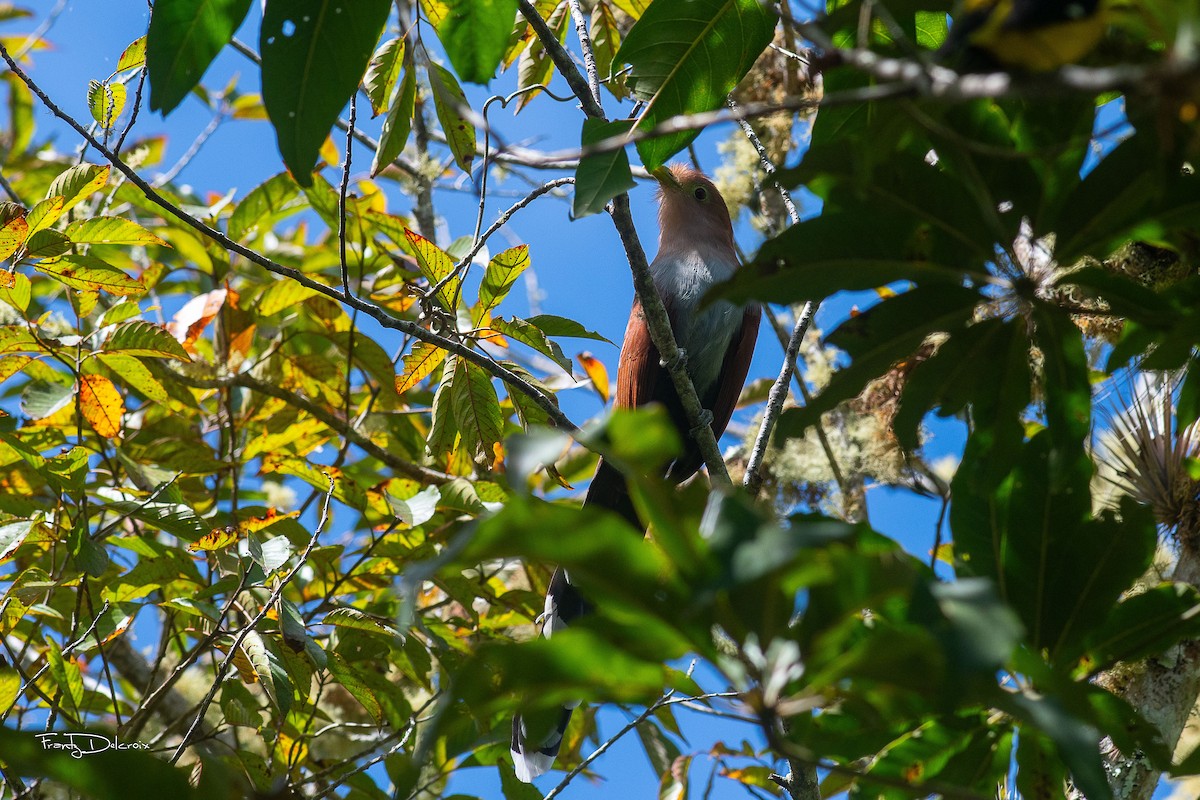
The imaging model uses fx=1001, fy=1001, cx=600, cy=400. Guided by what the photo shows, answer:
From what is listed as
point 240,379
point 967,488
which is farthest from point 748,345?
point 967,488

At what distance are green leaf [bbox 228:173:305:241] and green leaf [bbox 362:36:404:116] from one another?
34.4 inches

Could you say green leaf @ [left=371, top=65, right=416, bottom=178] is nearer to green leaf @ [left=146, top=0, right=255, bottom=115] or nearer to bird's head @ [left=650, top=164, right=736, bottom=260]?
green leaf @ [left=146, top=0, right=255, bottom=115]

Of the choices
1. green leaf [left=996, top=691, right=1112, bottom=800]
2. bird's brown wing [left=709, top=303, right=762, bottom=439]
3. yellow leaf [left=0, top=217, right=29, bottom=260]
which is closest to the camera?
green leaf [left=996, top=691, right=1112, bottom=800]

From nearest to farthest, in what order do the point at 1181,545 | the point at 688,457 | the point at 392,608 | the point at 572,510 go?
1. the point at 572,510
2. the point at 1181,545
3. the point at 392,608
4. the point at 688,457

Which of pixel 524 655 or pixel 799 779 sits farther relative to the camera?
pixel 799 779

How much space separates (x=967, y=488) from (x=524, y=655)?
2.47 ft

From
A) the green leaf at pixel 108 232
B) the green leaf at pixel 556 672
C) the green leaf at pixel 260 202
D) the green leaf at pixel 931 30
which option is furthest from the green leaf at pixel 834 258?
the green leaf at pixel 260 202

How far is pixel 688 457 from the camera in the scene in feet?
11.3

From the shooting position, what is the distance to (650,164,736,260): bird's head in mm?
3879

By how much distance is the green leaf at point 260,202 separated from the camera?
3160 millimetres

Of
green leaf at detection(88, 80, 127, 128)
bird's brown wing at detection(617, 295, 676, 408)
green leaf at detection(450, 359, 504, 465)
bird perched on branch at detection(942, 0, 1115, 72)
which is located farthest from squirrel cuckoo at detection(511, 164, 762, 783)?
bird perched on branch at detection(942, 0, 1115, 72)

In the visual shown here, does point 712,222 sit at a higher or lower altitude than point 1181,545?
higher

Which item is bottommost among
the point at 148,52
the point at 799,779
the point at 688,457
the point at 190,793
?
the point at 190,793

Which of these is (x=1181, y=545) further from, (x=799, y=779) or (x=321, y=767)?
(x=321, y=767)
